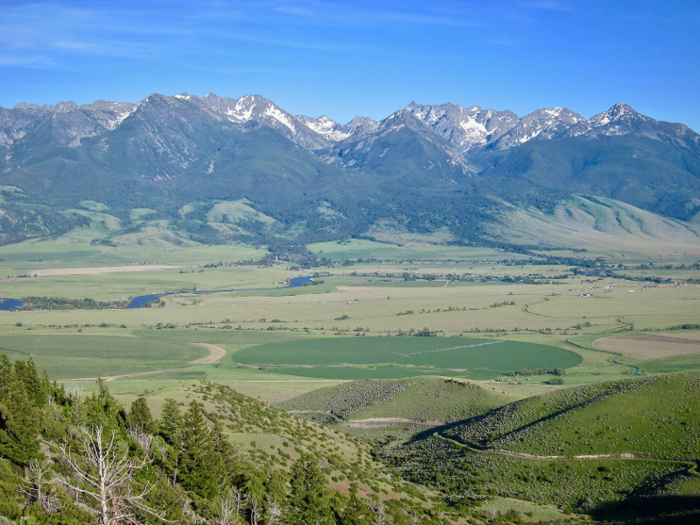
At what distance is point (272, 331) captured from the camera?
4879 inches

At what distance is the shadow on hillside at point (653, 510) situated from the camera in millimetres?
35156

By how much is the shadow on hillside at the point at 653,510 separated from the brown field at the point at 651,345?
59.5 m

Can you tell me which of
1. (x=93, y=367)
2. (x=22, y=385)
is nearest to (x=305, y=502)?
(x=22, y=385)

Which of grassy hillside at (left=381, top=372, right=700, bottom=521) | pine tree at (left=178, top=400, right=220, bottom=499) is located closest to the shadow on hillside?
grassy hillside at (left=381, top=372, right=700, bottom=521)

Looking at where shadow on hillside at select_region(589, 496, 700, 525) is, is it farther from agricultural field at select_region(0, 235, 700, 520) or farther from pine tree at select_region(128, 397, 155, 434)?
pine tree at select_region(128, 397, 155, 434)

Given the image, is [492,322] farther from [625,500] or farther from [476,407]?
[625,500]

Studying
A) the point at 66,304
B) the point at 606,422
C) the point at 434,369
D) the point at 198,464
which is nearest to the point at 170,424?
the point at 198,464

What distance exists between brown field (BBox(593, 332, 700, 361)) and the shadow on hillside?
59450 mm

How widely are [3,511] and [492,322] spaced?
4514 inches

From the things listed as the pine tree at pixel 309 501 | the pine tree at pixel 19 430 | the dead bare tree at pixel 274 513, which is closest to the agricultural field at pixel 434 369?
the pine tree at pixel 309 501

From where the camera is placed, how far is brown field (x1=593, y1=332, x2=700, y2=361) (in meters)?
96.5

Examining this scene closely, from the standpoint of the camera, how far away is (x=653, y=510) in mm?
38000

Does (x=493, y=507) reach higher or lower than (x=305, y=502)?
lower

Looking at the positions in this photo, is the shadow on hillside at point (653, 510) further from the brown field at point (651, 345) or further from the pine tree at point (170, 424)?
the brown field at point (651, 345)
